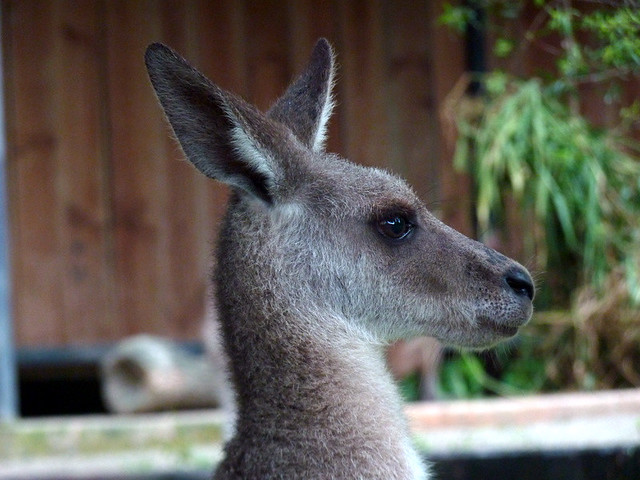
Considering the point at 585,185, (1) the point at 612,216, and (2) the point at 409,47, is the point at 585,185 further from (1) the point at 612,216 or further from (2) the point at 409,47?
(2) the point at 409,47

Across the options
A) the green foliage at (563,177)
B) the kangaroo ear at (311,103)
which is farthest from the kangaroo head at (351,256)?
the green foliage at (563,177)

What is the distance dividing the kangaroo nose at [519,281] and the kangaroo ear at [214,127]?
72 cm

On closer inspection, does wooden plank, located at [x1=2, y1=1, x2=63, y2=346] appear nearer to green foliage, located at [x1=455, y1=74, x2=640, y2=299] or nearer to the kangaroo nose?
green foliage, located at [x1=455, y1=74, x2=640, y2=299]

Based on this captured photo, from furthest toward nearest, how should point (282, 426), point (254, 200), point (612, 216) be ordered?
point (612, 216) → point (254, 200) → point (282, 426)

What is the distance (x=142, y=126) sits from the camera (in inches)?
307

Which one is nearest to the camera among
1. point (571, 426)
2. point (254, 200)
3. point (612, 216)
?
point (254, 200)

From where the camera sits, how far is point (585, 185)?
680cm


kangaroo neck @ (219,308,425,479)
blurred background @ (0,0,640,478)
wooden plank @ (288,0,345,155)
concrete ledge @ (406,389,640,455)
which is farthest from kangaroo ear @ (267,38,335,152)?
wooden plank @ (288,0,345,155)

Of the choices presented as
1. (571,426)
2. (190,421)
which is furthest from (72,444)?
(571,426)

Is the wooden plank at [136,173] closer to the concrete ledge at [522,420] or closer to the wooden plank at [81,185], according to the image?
the wooden plank at [81,185]

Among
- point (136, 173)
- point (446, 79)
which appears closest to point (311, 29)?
point (446, 79)

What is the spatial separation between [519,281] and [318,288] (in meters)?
0.57

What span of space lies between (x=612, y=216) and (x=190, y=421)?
2937mm

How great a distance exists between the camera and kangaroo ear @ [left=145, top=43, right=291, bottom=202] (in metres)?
2.77
